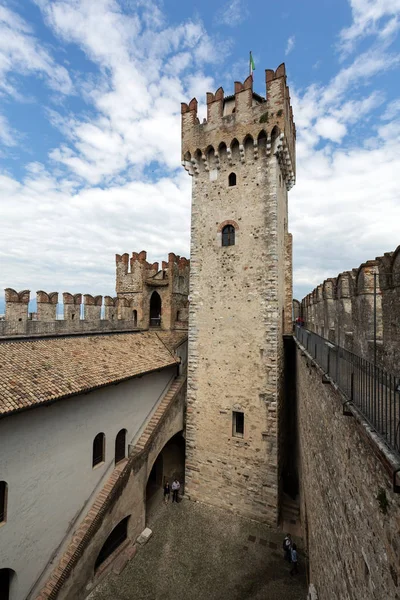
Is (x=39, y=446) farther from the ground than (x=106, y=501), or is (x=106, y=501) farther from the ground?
(x=39, y=446)

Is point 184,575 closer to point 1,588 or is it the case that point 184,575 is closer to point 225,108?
point 1,588

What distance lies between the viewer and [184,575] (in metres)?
9.59

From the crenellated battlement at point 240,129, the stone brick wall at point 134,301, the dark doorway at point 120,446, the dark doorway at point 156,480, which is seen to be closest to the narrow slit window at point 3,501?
the dark doorway at point 120,446

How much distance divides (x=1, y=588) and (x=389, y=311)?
470 inches

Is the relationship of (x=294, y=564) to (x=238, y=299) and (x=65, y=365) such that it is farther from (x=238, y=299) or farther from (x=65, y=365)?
(x=65, y=365)

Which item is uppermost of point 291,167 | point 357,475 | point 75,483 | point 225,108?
point 225,108

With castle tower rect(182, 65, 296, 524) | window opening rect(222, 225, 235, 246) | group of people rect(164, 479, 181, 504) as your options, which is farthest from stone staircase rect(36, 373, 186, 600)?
window opening rect(222, 225, 235, 246)

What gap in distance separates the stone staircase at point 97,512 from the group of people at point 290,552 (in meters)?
5.98

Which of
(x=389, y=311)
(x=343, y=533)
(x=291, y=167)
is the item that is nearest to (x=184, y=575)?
(x=343, y=533)

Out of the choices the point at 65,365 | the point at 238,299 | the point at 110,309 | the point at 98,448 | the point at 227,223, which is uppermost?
the point at 227,223

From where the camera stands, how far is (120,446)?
37.4 feet

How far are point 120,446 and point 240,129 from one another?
14278 mm

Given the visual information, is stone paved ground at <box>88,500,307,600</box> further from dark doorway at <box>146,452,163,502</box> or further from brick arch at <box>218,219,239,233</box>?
brick arch at <box>218,219,239,233</box>

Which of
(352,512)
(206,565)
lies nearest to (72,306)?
(206,565)
